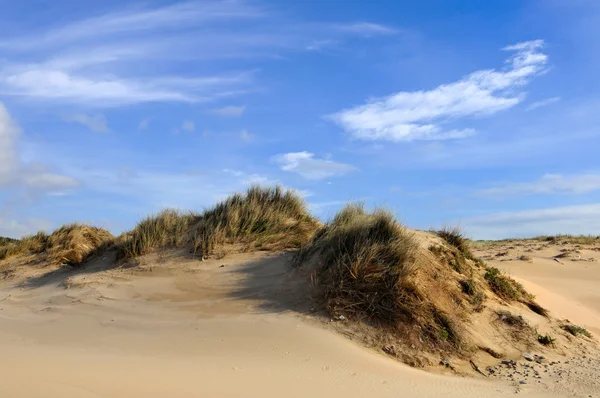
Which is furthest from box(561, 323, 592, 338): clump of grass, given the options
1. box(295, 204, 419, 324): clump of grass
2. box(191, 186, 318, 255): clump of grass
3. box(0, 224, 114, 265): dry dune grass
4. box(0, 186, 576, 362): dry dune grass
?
box(0, 224, 114, 265): dry dune grass

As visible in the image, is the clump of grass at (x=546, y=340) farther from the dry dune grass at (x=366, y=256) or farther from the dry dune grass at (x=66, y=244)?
the dry dune grass at (x=66, y=244)

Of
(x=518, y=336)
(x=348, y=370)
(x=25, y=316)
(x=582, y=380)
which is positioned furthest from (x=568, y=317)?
(x=25, y=316)

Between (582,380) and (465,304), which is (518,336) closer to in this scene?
(465,304)

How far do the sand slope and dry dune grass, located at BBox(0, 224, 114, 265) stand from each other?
3123 millimetres

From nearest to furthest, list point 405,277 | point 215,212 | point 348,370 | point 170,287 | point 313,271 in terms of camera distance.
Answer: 1. point 348,370
2. point 405,277
3. point 313,271
4. point 170,287
5. point 215,212

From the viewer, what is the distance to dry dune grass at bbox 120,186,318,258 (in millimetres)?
10422

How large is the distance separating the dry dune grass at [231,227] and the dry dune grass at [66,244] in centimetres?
201

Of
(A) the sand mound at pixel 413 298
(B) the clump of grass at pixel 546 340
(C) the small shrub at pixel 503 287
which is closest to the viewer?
(A) the sand mound at pixel 413 298

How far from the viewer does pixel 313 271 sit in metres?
8.24

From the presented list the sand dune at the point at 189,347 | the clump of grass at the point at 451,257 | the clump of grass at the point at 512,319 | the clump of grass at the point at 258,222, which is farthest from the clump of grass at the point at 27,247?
the clump of grass at the point at 512,319

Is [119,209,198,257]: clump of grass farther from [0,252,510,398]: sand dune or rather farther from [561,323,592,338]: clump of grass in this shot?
[561,323,592,338]: clump of grass

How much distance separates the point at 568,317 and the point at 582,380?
3.59 metres

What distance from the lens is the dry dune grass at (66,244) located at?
13.2 m

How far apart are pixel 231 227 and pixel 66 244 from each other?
6283 millimetres
